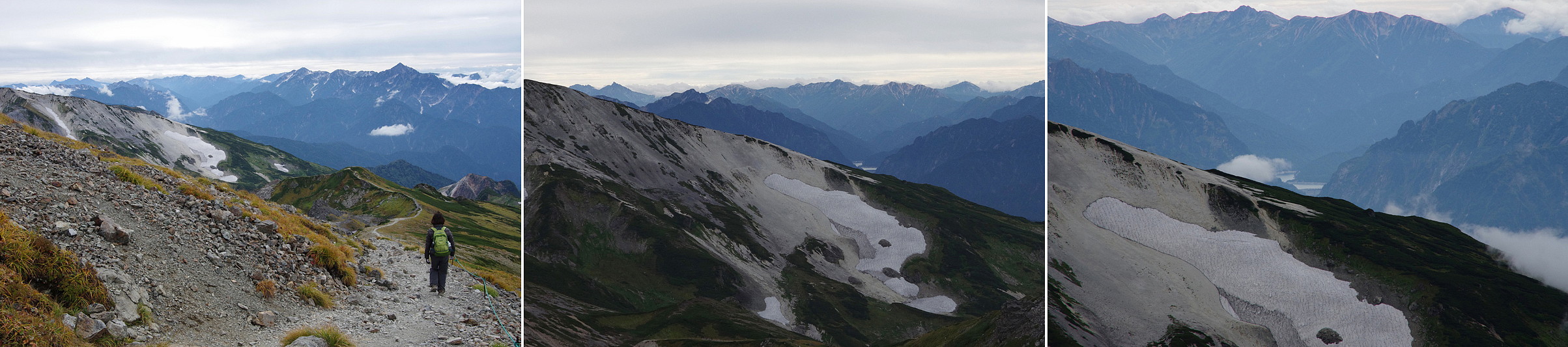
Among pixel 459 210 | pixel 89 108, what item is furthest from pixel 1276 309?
pixel 89 108

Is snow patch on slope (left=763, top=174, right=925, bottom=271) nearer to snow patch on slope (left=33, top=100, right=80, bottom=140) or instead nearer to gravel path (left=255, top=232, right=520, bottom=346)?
gravel path (left=255, top=232, right=520, bottom=346)

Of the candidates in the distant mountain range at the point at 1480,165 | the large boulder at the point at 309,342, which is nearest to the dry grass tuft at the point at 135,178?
the large boulder at the point at 309,342

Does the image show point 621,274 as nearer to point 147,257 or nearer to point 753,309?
point 753,309

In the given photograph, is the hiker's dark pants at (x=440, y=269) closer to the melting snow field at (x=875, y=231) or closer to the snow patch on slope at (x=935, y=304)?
the snow patch on slope at (x=935, y=304)

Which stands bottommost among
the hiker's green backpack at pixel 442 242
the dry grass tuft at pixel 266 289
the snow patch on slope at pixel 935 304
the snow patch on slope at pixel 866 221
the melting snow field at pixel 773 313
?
the snow patch on slope at pixel 935 304

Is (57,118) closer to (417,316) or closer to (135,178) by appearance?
(135,178)

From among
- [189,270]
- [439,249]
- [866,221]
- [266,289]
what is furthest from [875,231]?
[189,270]
